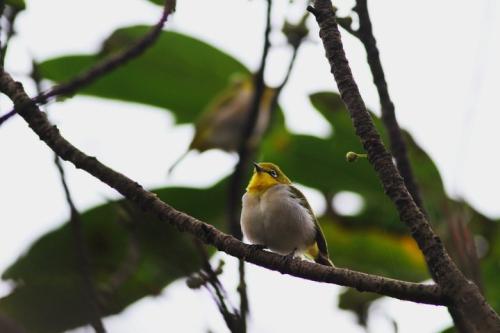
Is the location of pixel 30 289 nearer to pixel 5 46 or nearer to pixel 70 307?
pixel 70 307

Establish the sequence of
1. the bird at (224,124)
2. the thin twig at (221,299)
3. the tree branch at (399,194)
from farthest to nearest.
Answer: the bird at (224,124) < the thin twig at (221,299) < the tree branch at (399,194)

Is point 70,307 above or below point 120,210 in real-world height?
below

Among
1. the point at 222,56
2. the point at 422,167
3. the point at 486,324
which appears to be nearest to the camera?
the point at 486,324

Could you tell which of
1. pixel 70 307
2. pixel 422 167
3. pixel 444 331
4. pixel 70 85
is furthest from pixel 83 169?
pixel 422 167

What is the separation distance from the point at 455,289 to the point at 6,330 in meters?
1.31

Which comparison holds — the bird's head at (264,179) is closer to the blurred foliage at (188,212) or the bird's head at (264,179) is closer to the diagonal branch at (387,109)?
the blurred foliage at (188,212)

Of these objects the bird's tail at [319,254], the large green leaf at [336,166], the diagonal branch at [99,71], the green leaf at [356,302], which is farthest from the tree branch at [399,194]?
the large green leaf at [336,166]

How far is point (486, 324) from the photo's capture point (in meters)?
1.90

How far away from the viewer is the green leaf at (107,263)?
3932mm

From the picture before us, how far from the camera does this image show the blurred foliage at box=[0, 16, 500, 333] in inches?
169

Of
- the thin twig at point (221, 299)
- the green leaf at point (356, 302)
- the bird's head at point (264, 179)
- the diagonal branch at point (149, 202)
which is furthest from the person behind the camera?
the bird's head at point (264, 179)

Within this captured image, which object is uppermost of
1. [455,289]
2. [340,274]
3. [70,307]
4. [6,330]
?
[455,289]

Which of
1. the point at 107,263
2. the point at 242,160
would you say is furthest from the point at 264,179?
the point at 107,263

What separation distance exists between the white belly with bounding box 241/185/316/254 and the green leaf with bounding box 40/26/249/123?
2.67 metres
